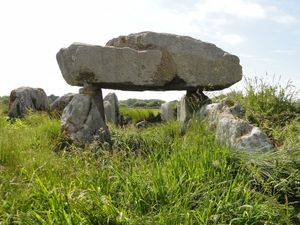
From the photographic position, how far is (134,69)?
8.58 meters

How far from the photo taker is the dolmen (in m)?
8.34

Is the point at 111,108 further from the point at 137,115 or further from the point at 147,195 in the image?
the point at 147,195

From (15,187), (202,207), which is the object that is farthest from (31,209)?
(202,207)

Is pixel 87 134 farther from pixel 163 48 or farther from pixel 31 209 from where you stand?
pixel 31 209

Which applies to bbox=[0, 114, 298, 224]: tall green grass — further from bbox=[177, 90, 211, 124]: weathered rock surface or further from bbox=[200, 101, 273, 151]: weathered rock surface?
bbox=[177, 90, 211, 124]: weathered rock surface

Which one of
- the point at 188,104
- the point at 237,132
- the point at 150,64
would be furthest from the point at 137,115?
the point at 237,132

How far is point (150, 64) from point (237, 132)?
9.80 feet

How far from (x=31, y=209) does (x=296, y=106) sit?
5411 millimetres

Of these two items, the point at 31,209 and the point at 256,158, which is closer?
the point at 31,209

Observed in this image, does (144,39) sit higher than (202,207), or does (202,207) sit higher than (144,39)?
(144,39)

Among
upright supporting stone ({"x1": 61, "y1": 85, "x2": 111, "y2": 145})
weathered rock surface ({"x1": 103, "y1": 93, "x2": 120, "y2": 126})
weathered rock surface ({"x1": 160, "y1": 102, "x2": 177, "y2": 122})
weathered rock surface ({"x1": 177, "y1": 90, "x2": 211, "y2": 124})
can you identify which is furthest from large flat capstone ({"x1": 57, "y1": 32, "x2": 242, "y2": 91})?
weathered rock surface ({"x1": 160, "y1": 102, "x2": 177, "y2": 122})

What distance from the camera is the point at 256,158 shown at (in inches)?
198

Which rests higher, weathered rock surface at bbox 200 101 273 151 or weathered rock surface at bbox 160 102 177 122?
weathered rock surface at bbox 200 101 273 151

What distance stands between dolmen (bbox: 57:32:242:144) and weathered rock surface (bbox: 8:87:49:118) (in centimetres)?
651
